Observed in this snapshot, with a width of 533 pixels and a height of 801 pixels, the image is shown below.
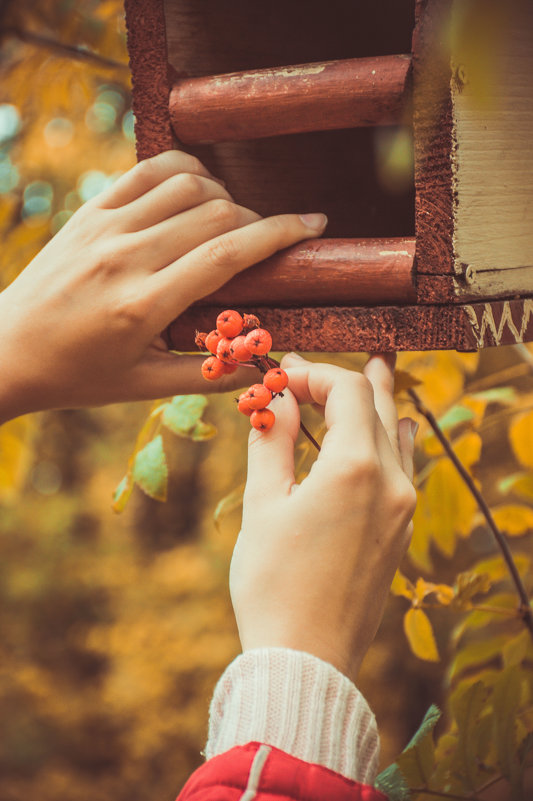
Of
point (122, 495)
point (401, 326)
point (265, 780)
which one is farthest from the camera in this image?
point (122, 495)

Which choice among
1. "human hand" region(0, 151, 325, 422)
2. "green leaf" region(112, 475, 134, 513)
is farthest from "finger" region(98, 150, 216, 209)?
"green leaf" region(112, 475, 134, 513)

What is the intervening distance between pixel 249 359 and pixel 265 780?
1.07ft

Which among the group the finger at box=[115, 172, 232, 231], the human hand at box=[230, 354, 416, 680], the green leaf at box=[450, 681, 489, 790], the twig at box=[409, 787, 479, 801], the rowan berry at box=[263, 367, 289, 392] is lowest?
the twig at box=[409, 787, 479, 801]

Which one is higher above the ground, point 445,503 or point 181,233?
point 181,233

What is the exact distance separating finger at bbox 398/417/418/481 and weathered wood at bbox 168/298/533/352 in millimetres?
77

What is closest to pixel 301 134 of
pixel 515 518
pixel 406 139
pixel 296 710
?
pixel 406 139

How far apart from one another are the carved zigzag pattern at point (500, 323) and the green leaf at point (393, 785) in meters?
0.43

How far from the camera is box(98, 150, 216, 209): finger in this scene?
79cm

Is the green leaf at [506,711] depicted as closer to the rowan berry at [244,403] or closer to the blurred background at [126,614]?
the rowan berry at [244,403]

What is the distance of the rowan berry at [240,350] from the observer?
63 cm

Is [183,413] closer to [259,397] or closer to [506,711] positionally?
[259,397]

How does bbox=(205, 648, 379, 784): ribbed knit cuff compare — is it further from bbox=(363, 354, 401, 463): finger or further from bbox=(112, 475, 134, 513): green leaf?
bbox=(112, 475, 134, 513): green leaf

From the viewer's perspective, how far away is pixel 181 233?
0.78 m

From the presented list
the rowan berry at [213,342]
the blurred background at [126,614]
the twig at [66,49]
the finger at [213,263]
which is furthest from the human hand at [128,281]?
the blurred background at [126,614]
